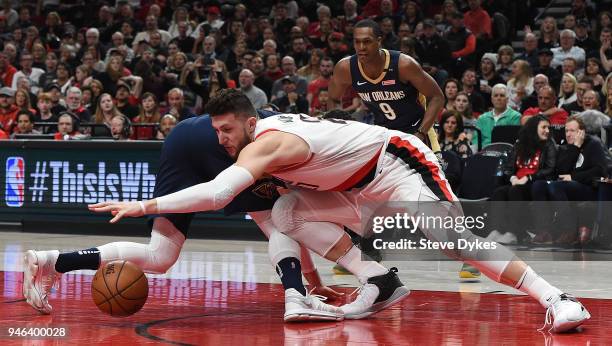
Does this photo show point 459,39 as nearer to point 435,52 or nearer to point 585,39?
point 435,52

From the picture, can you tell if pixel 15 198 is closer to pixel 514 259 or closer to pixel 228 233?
pixel 228 233

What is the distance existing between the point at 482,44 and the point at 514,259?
10.9 meters

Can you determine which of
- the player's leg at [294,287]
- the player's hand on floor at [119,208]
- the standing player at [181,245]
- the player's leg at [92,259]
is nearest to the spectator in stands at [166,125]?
the standing player at [181,245]

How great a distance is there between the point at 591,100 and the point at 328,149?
7.09 metres

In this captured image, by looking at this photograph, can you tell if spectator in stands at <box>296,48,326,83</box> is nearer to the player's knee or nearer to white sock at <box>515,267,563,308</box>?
the player's knee

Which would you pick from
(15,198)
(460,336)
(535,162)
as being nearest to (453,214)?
(460,336)

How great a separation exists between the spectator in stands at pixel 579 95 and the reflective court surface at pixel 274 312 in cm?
337

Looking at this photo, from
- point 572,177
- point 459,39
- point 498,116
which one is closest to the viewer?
point 572,177

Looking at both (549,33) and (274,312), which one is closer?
(274,312)

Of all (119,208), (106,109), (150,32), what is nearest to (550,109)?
(106,109)

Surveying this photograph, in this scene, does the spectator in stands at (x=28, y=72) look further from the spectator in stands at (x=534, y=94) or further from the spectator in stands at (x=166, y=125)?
the spectator in stands at (x=534, y=94)

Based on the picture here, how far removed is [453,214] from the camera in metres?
6.51

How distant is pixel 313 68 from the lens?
1655 centimetres

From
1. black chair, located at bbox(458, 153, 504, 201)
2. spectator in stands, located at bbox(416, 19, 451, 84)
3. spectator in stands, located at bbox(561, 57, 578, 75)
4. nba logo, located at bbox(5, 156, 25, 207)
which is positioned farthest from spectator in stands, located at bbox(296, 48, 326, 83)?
nba logo, located at bbox(5, 156, 25, 207)
